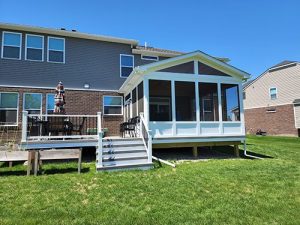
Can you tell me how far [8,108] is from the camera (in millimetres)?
11906

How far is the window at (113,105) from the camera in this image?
1372 centimetres

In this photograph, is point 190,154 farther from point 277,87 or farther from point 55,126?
point 277,87

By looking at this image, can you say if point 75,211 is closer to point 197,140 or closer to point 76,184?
point 76,184

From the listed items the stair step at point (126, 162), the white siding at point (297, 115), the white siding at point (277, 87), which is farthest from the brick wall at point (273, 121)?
the stair step at point (126, 162)

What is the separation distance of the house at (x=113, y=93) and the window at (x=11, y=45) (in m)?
0.05

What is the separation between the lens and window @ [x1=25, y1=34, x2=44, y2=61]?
12.6 metres

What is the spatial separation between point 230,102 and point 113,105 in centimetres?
662

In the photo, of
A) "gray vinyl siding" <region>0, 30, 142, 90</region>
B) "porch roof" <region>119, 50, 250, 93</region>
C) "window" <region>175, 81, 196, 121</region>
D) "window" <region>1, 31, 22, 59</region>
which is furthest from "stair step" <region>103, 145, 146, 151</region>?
"window" <region>1, 31, 22, 59</region>

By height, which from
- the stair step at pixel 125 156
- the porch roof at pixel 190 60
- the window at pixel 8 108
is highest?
the porch roof at pixel 190 60

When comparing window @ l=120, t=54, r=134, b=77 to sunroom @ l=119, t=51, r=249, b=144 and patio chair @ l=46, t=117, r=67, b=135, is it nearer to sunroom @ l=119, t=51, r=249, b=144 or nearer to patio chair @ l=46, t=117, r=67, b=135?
sunroom @ l=119, t=51, r=249, b=144

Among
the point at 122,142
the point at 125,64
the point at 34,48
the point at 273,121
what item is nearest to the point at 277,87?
the point at 273,121

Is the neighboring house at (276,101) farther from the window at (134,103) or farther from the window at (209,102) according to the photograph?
the window at (134,103)

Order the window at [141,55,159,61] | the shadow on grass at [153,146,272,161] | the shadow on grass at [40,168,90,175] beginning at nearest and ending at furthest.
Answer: the shadow on grass at [40,168,90,175] < the shadow on grass at [153,146,272,161] < the window at [141,55,159,61]

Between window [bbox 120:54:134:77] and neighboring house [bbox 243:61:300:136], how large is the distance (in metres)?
17.8
